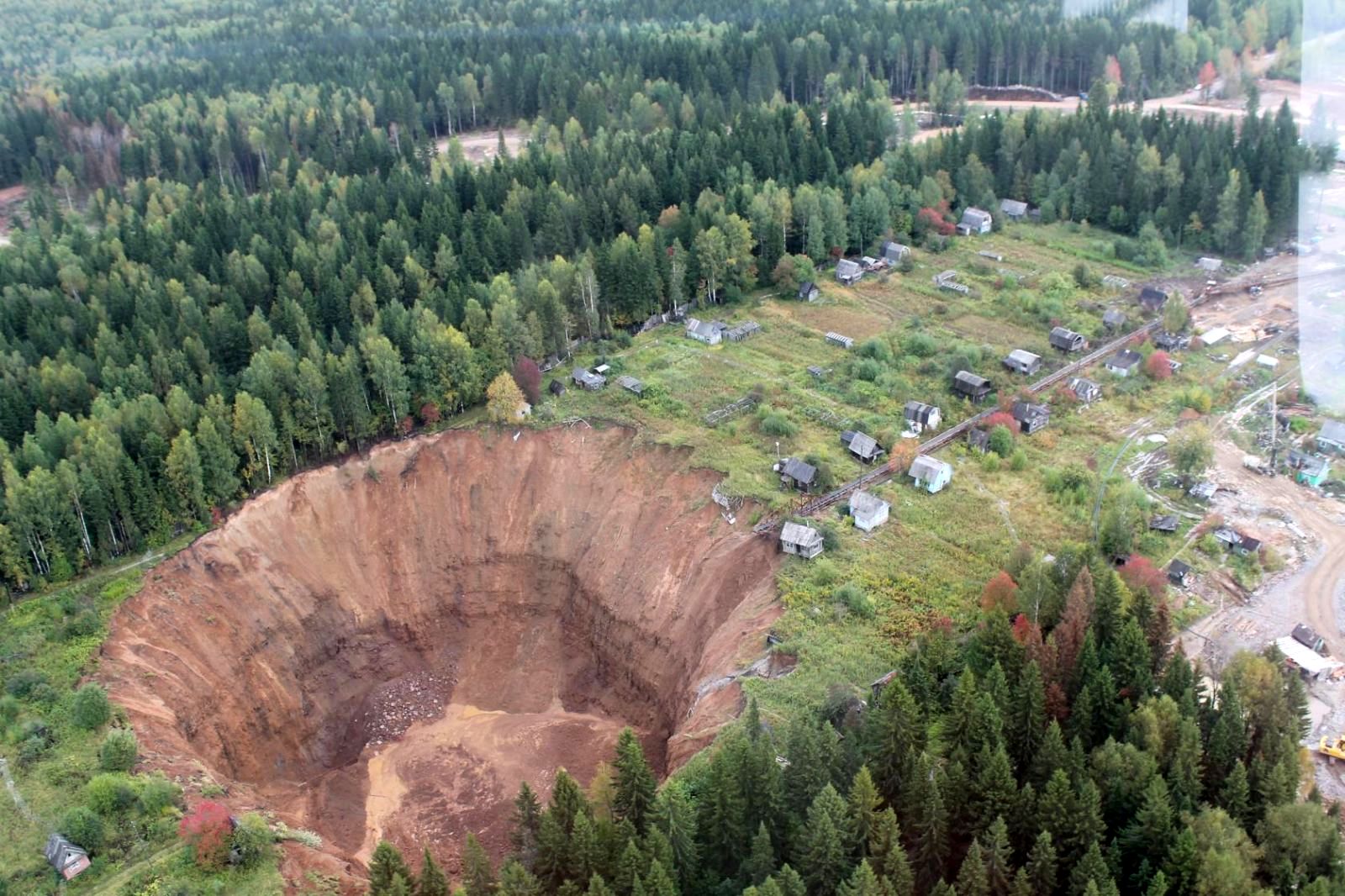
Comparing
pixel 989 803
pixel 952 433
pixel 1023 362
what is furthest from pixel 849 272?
pixel 989 803

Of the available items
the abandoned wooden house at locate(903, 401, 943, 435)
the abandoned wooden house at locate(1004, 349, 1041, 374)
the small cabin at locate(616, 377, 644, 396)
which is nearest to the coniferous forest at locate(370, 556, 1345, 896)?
the abandoned wooden house at locate(903, 401, 943, 435)

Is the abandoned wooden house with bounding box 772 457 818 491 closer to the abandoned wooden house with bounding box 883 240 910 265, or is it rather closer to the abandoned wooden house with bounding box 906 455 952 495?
the abandoned wooden house with bounding box 906 455 952 495

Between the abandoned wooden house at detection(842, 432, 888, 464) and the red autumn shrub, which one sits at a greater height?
the abandoned wooden house at detection(842, 432, 888, 464)

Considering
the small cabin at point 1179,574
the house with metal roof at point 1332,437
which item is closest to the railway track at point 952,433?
the house with metal roof at point 1332,437

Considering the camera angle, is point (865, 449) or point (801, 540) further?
point (865, 449)

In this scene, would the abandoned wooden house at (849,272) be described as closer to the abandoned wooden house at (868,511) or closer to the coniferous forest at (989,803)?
the abandoned wooden house at (868,511)

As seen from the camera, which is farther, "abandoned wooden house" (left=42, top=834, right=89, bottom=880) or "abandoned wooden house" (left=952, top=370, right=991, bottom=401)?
"abandoned wooden house" (left=952, top=370, right=991, bottom=401)

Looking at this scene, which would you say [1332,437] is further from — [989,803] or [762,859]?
[762,859]

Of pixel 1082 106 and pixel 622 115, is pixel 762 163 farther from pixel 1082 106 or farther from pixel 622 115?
pixel 1082 106
